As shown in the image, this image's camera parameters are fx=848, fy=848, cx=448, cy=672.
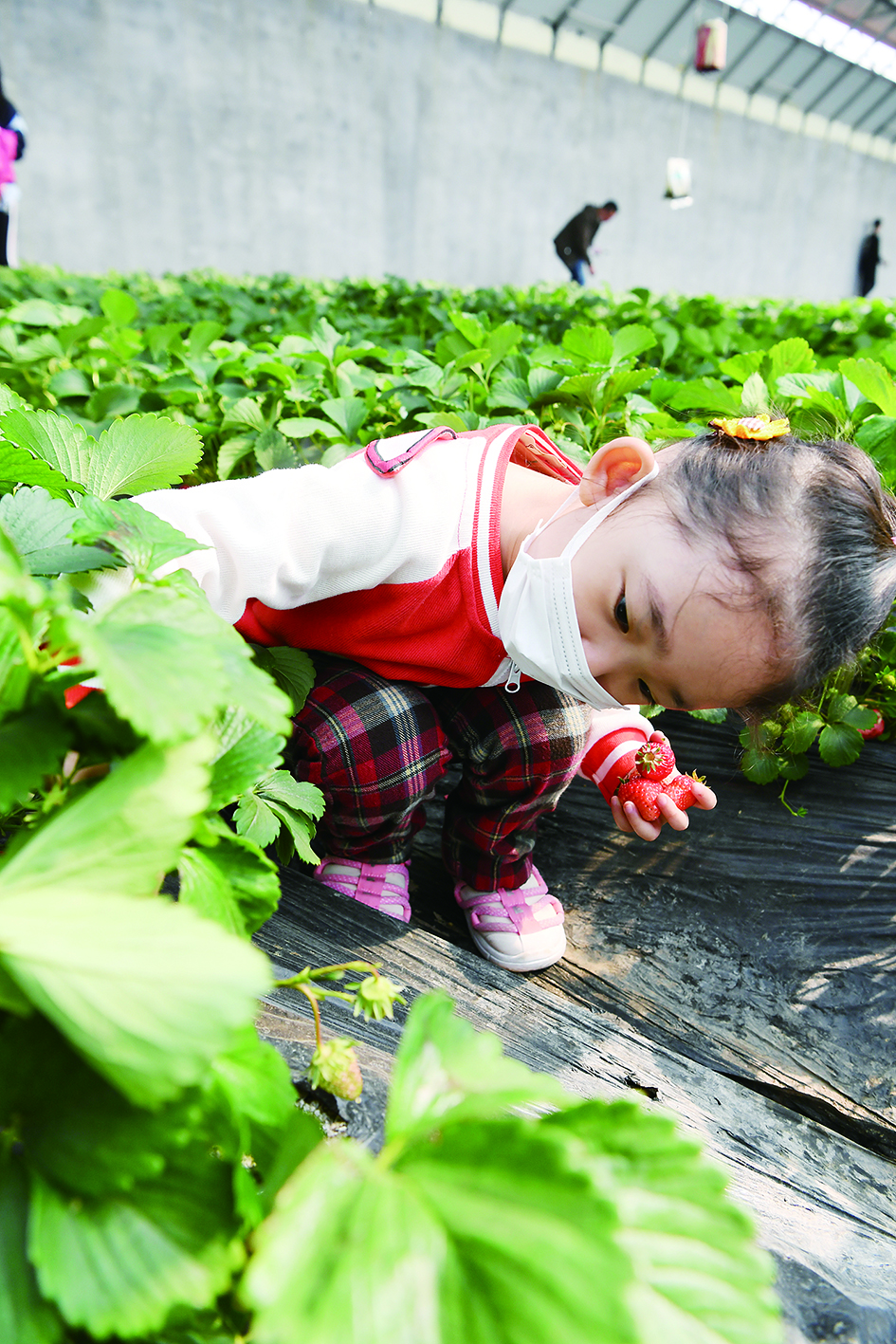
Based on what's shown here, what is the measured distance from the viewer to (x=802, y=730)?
1277mm

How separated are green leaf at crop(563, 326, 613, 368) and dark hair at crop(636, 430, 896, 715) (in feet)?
1.86

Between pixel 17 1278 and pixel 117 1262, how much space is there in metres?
0.04

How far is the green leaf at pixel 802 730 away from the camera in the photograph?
4.19ft

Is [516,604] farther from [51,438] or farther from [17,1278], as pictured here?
[17,1278]

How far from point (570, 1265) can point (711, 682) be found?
2.50 ft

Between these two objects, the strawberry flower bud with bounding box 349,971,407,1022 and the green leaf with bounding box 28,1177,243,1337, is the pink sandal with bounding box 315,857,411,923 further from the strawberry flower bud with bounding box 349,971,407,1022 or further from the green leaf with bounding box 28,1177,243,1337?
the green leaf with bounding box 28,1177,243,1337

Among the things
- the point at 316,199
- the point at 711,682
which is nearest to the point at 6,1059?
the point at 711,682

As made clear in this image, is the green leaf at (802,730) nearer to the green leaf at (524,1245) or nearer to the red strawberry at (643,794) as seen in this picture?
the red strawberry at (643,794)

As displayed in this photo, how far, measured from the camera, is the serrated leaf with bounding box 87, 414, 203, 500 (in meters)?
0.58

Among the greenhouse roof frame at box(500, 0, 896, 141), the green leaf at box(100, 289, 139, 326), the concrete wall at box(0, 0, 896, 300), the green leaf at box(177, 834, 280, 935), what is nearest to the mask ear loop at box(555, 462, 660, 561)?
the green leaf at box(177, 834, 280, 935)

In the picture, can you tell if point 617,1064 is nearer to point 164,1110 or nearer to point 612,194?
point 164,1110

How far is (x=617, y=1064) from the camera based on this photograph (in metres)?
0.76

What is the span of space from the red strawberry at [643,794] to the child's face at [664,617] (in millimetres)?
152

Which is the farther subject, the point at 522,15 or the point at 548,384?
the point at 522,15
